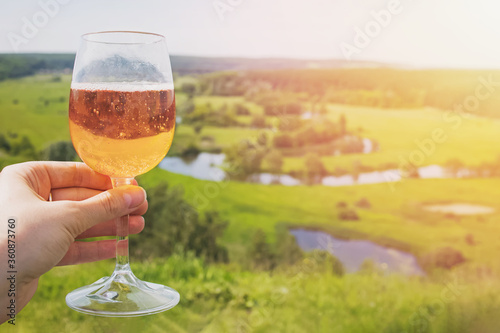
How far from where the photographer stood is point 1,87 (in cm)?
343

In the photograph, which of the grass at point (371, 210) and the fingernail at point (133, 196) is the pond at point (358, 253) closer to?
the grass at point (371, 210)

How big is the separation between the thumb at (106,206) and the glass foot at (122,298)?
0.17 metres

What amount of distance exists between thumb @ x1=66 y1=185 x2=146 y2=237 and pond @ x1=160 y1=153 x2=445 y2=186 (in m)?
2.03

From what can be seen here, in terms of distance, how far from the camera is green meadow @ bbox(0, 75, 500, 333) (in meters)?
2.72

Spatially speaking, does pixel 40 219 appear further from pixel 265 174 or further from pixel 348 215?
pixel 348 215

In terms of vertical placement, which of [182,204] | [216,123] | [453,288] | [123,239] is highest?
[123,239]

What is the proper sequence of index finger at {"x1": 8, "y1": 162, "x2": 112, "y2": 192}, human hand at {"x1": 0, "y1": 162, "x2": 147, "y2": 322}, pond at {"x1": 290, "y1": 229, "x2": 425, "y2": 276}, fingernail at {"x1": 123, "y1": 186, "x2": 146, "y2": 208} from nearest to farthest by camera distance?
human hand at {"x1": 0, "y1": 162, "x2": 147, "y2": 322} → fingernail at {"x1": 123, "y1": 186, "x2": 146, "y2": 208} → index finger at {"x1": 8, "y1": 162, "x2": 112, "y2": 192} → pond at {"x1": 290, "y1": 229, "x2": 425, "y2": 276}

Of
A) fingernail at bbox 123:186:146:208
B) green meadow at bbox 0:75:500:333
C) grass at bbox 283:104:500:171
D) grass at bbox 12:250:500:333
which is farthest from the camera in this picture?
grass at bbox 283:104:500:171

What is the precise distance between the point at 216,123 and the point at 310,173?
686 millimetres

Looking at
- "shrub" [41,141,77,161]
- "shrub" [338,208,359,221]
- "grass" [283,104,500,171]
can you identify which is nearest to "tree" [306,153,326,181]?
"grass" [283,104,500,171]

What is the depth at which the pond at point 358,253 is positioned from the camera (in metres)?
3.13

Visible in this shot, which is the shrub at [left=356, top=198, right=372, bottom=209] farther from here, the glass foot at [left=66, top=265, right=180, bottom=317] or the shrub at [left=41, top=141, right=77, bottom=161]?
the glass foot at [left=66, top=265, right=180, bottom=317]

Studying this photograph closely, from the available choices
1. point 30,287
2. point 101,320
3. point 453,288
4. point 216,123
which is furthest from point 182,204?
point 30,287

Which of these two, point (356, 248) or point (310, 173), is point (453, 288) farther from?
point (310, 173)
